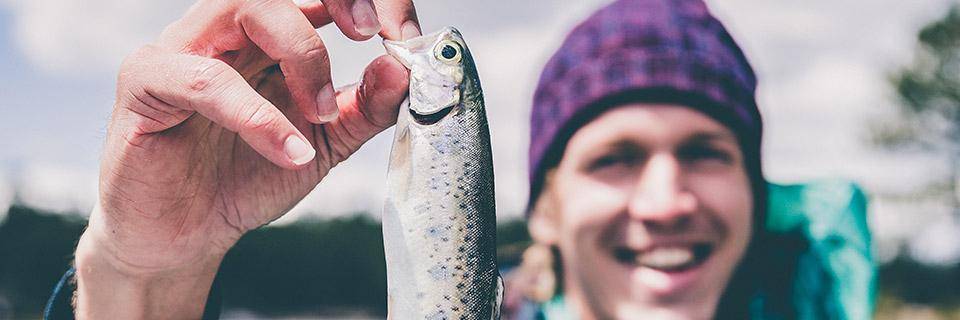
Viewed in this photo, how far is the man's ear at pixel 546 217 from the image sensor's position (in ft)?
16.1

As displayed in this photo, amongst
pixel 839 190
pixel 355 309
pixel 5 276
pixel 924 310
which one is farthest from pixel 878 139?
pixel 5 276

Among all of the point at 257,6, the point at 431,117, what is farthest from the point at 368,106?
the point at 257,6

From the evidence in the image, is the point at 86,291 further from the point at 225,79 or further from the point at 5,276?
the point at 5,276

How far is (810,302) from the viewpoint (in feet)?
17.3

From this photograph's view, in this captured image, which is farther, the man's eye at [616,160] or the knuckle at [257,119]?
the man's eye at [616,160]

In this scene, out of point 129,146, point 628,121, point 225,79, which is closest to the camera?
point 225,79

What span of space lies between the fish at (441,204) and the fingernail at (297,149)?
22 centimetres

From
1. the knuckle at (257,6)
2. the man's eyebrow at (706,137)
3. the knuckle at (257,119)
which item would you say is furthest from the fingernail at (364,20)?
the man's eyebrow at (706,137)

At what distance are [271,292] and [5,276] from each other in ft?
33.7

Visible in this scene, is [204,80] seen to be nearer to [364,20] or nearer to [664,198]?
[364,20]

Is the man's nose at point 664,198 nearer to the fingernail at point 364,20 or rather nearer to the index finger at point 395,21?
the index finger at point 395,21

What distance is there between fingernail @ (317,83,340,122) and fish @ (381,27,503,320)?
182mm

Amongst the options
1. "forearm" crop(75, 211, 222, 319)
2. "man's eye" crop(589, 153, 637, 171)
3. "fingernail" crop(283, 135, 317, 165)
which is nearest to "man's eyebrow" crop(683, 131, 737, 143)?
"man's eye" crop(589, 153, 637, 171)

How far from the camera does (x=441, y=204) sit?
7.64ft
